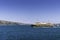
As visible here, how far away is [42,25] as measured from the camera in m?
93.6

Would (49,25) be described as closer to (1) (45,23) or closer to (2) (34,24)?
(1) (45,23)

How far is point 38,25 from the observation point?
92125 millimetres

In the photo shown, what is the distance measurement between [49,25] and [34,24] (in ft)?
27.3

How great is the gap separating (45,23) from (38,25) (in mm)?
4273

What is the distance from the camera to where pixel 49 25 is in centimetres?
9256

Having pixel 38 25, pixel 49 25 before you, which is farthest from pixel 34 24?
pixel 49 25

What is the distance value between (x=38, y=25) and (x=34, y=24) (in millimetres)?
2287

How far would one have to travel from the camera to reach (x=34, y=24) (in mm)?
92500

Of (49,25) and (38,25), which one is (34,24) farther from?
(49,25)

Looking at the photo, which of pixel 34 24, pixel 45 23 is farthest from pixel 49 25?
pixel 34 24

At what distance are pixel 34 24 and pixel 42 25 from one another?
466 cm

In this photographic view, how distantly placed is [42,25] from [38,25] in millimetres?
2719
